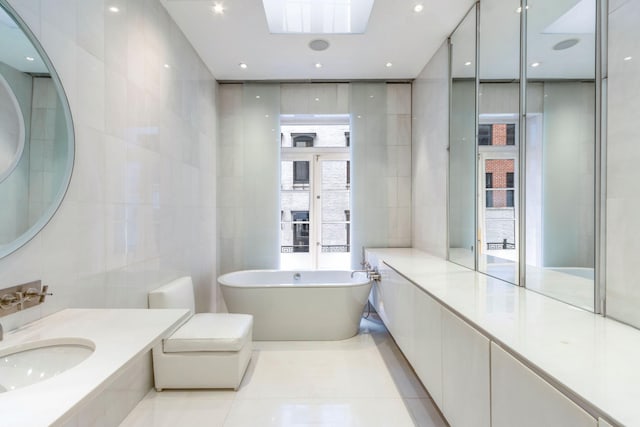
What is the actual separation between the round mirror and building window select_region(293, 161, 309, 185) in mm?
2707

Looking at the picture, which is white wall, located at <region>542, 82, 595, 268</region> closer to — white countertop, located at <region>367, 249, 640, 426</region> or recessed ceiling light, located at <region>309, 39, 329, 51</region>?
white countertop, located at <region>367, 249, 640, 426</region>

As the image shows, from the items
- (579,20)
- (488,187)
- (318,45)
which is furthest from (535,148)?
(318,45)

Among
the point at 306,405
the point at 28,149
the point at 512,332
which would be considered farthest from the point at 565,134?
the point at 28,149

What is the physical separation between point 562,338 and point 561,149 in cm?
95

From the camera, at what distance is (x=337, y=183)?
4000 millimetres

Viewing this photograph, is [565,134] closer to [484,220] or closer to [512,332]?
[484,220]

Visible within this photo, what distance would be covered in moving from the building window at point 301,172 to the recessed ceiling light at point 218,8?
1.91 meters

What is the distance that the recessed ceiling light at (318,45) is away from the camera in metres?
2.79

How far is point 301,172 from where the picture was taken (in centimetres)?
402

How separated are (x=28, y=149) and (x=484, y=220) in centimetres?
257

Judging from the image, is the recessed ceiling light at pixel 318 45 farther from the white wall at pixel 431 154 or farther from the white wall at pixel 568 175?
the white wall at pixel 568 175

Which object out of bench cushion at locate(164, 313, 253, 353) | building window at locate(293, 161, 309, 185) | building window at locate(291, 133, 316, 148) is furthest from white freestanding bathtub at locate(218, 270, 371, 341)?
building window at locate(291, 133, 316, 148)

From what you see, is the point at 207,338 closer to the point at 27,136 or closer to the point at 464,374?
the point at 27,136

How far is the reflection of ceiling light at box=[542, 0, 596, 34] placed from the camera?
4.31ft
